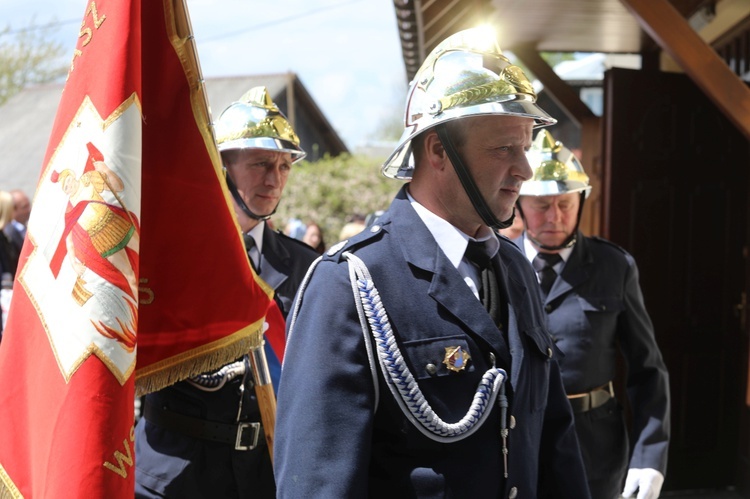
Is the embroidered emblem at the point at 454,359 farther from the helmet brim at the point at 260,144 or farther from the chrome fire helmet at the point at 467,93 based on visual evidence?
the helmet brim at the point at 260,144

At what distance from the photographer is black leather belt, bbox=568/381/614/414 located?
12.4ft

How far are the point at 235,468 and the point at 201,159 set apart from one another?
117 cm

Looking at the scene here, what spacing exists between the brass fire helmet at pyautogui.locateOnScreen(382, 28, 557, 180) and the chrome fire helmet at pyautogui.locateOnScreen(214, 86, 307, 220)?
146 centimetres

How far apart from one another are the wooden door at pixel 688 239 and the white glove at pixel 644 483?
260 cm

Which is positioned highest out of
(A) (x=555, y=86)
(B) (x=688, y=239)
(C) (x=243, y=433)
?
(A) (x=555, y=86)

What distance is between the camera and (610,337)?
154 inches

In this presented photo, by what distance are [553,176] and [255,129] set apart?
139cm

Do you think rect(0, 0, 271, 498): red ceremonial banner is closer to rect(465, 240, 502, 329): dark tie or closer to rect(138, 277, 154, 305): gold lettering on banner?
rect(138, 277, 154, 305): gold lettering on banner

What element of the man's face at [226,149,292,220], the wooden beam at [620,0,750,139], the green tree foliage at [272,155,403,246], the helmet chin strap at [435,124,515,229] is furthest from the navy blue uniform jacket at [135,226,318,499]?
the green tree foliage at [272,155,403,246]

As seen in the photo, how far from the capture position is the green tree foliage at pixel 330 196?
66.2ft

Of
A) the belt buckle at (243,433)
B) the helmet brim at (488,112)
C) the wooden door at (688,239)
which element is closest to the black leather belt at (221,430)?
the belt buckle at (243,433)

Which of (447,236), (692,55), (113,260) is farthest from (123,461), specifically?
(692,55)

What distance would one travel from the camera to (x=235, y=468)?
3250mm

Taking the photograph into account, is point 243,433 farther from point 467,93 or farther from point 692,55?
Result: point 692,55
